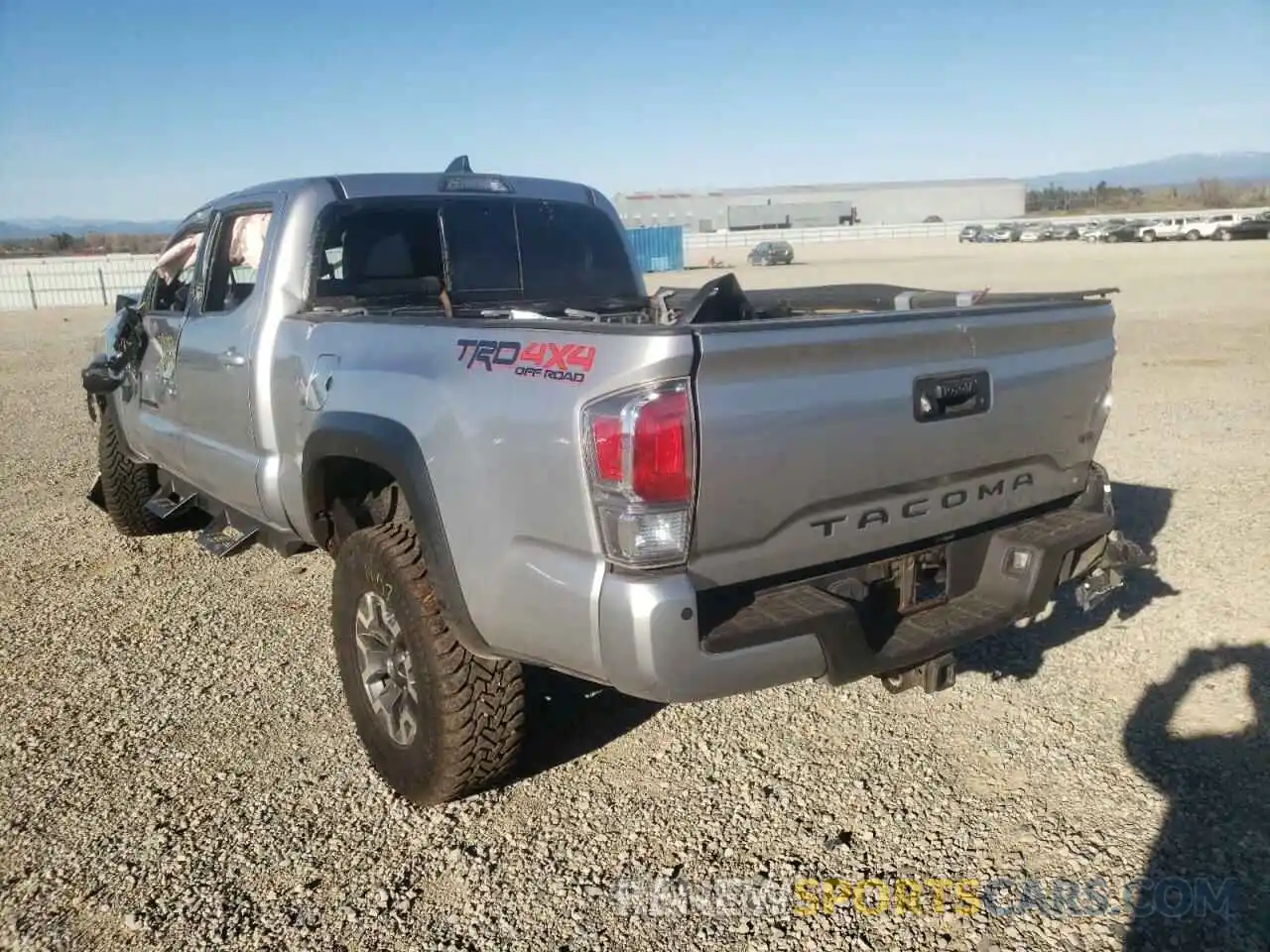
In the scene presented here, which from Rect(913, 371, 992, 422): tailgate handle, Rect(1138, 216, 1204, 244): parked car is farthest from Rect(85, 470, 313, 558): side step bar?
Rect(1138, 216, 1204, 244): parked car

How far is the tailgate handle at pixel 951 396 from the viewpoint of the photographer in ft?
9.29

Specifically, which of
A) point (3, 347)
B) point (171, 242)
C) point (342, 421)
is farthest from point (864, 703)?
point (3, 347)

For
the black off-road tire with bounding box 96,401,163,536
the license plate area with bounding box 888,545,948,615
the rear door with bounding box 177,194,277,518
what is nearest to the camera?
the license plate area with bounding box 888,545,948,615

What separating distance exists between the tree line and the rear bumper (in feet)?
313

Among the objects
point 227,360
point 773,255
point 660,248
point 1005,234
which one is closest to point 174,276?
point 227,360

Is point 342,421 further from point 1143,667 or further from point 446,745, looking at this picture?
point 1143,667

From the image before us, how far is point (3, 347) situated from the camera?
66.3 feet

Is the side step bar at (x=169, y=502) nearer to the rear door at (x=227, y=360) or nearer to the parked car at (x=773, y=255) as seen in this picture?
Answer: the rear door at (x=227, y=360)

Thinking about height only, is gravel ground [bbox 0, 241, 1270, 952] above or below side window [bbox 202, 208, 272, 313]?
below

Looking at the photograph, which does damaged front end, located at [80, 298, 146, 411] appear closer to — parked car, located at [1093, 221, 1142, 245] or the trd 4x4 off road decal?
the trd 4x4 off road decal

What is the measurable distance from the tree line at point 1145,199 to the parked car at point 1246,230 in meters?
43.2

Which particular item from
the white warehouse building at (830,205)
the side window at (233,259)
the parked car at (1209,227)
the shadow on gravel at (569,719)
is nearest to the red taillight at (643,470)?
the shadow on gravel at (569,719)

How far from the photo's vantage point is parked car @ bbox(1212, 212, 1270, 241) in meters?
45.2

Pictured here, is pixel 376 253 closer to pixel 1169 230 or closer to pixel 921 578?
pixel 921 578
